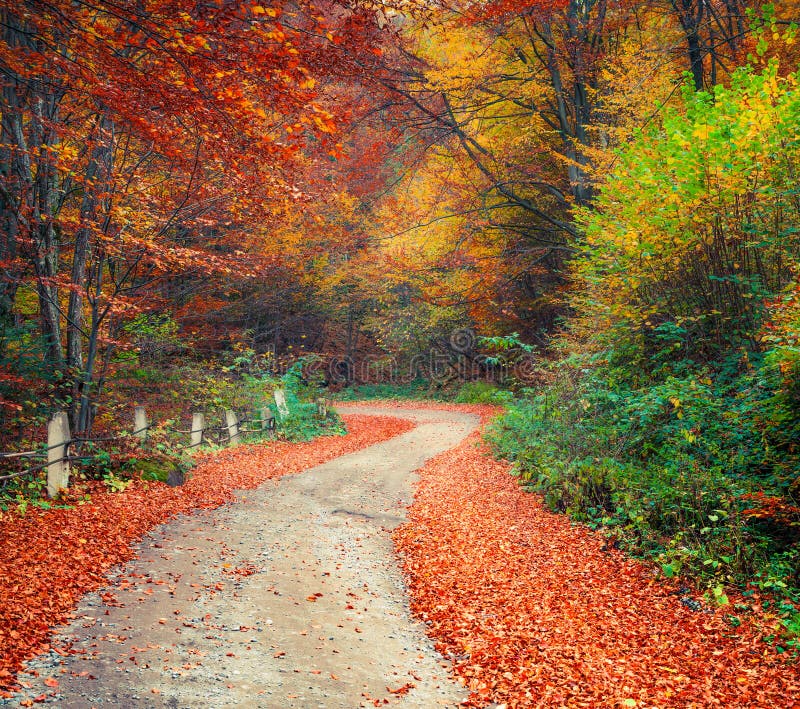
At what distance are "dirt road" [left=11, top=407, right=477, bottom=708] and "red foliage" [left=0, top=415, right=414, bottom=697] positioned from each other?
0.57 feet

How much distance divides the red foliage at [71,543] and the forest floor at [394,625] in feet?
0.53

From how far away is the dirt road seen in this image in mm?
3680

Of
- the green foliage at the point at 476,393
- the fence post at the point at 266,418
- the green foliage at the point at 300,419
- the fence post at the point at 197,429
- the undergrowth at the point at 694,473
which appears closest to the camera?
the undergrowth at the point at 694,473

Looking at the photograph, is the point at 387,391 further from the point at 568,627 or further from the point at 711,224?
the point at 568,627

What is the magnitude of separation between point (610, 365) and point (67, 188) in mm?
8926

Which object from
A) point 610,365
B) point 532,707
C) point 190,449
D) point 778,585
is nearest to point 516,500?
point 610,365

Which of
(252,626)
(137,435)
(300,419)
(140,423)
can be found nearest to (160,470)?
(137,435)

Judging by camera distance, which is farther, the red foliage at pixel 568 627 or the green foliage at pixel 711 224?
the green foliage at pixel 711 224

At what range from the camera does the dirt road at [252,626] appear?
3.68 m

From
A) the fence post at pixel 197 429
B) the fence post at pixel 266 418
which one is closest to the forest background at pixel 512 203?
the fence post at pixel 266 418

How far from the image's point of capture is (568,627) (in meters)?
4.85

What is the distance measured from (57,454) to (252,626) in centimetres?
398

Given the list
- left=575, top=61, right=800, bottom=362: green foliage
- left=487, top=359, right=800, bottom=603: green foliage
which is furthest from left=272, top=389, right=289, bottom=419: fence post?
left=575, top=61, right=800, bottom=362: green foliage

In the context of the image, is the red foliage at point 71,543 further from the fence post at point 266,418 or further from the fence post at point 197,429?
the fence post at point 266,418
